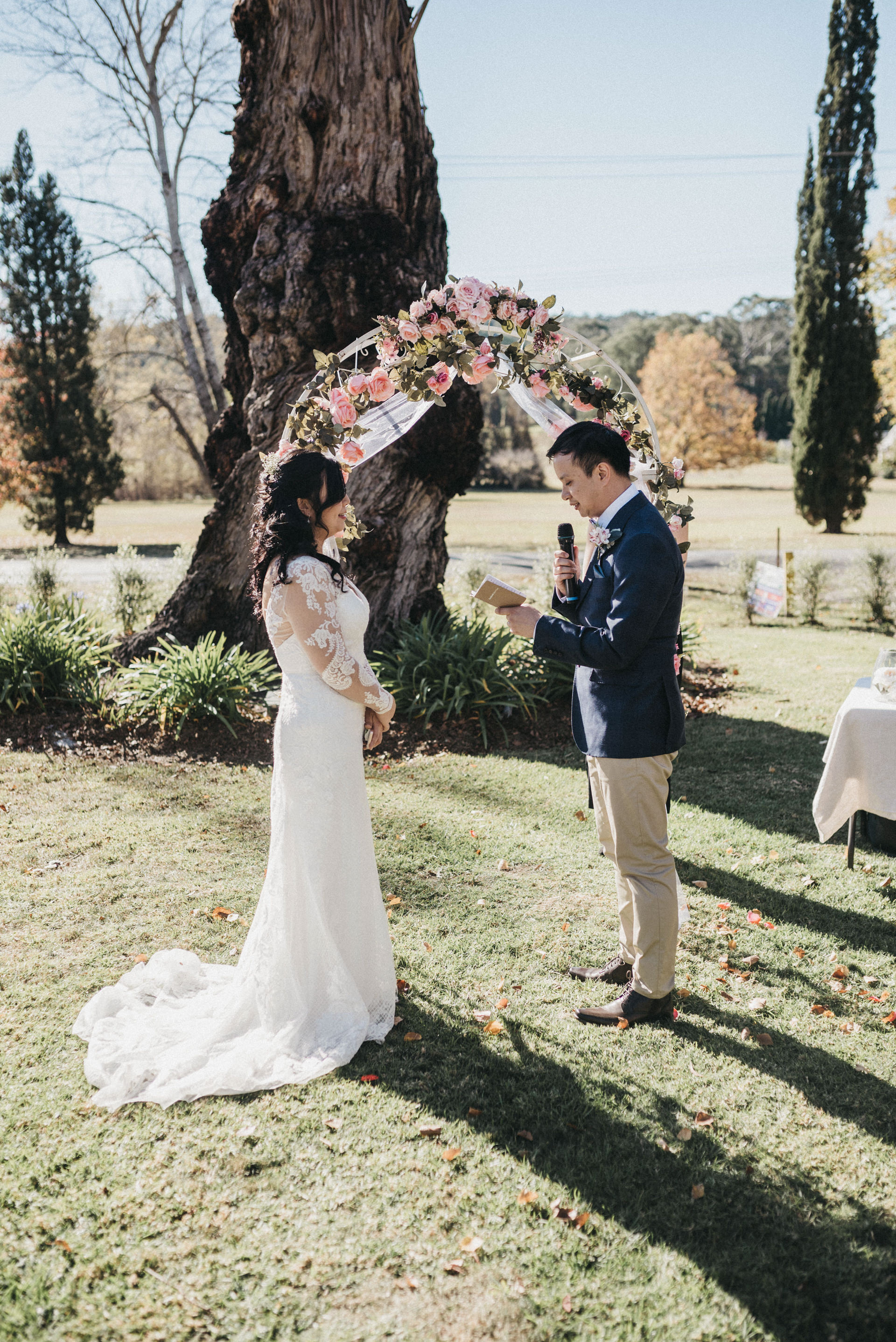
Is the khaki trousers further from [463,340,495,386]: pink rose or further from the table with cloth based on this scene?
[463,340,495,386]: pink rose

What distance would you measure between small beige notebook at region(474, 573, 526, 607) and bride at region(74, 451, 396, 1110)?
48 cm

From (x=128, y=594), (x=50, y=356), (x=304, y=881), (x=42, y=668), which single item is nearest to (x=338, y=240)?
(x=42, y=668)

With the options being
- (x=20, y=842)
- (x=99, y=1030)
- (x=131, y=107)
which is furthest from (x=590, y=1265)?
(x=131, y=107)

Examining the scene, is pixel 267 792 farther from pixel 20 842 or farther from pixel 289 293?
pixel 289 293

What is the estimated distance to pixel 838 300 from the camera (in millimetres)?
24109

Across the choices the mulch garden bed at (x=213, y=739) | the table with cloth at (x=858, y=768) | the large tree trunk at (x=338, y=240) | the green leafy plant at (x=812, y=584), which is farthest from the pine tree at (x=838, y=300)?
the table with cloth at (x=858, y=768)

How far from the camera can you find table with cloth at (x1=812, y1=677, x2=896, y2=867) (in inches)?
193

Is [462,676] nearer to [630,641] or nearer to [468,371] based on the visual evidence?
[468,371]

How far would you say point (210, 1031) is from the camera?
11.3 ft

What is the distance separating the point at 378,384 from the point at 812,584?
10.4 metres

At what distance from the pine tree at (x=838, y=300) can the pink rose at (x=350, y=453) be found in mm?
22674

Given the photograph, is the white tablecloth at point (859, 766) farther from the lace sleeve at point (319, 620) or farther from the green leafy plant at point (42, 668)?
the green leafy plant at point (42, 668)

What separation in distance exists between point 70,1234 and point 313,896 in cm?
131

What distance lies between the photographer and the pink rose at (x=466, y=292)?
442 centimetres
